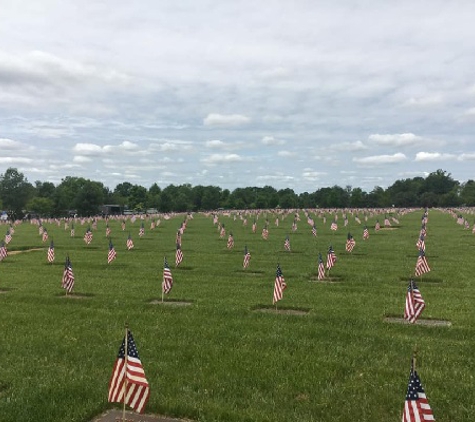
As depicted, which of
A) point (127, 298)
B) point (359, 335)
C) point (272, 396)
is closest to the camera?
point (272, 396)

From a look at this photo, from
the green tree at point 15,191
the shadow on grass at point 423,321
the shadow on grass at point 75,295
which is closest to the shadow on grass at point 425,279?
the shadow on grass at point 423,321

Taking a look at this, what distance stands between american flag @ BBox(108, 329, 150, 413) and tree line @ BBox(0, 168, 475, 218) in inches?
4393

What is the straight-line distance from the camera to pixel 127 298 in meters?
15.4

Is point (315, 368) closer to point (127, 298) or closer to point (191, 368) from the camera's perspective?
point (191, 368)

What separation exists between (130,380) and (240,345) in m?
3.99

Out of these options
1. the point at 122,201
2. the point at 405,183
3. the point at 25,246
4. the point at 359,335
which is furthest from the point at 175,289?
the point at 405,183

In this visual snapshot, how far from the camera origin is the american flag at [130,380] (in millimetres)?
6480

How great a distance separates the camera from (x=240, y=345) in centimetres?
1023

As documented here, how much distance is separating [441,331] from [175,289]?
27.2 feet

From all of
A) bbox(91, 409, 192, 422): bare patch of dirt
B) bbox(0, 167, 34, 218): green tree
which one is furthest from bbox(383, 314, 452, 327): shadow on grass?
bbox(0, 167, 34, 218): green tree

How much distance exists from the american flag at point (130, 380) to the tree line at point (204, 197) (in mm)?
111582

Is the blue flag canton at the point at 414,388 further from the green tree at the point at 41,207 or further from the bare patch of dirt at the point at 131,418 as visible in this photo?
the green tree at the point at 41,207

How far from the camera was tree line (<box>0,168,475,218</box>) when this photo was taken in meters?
127

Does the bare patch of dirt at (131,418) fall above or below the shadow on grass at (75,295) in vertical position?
below
